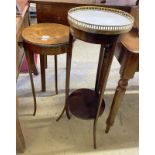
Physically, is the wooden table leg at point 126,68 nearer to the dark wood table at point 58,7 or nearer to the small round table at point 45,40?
the small round table at point 45,40

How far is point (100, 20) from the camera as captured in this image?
105 centimetres

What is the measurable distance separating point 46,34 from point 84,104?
0.56 m

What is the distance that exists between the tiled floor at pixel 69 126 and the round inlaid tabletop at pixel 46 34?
61cm

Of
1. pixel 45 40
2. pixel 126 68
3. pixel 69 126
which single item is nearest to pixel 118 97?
pixel 126 68

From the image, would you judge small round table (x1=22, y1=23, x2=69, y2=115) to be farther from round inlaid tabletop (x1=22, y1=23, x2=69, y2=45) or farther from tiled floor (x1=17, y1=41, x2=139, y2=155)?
tiled floor (x1=17, y1=41, x2=139, y2=155)

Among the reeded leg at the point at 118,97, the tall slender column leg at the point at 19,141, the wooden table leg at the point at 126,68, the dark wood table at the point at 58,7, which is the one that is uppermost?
the dark wood table at the point at 58,7

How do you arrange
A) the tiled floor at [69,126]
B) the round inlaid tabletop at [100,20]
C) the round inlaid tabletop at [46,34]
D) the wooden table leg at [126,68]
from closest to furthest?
the round inlaid tabletop at [100,20]
the wooden table leg at [126,68]
the round inlaid tabletop at [46,34]
the tiled floor at [69,126]

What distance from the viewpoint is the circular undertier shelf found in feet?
4.87

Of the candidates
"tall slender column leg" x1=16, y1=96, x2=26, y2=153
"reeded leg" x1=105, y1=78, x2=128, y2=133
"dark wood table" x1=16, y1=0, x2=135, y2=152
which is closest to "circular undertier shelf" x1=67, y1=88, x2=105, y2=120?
"reeded leg" x1=105, y1=78, x2=128, y2=133

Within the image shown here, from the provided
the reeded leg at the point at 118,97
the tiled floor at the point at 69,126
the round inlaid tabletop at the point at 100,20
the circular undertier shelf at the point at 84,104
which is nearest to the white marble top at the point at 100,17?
the round inlaid tabletop at the point at 100,20

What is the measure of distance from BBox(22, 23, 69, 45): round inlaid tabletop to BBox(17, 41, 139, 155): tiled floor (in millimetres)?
611

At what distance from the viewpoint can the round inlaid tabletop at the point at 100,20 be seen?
0.98 metres
